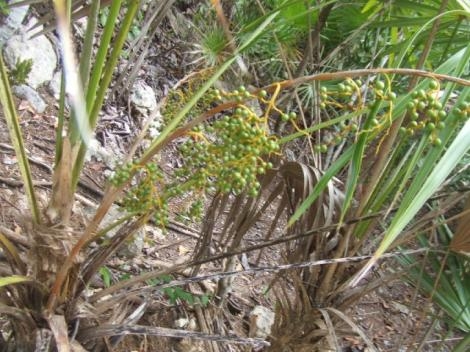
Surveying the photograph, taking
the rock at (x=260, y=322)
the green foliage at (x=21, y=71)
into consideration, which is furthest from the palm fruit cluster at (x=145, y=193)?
the green foliage at (x=21, y=71)

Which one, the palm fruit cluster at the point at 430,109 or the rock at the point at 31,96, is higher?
the rock at the point at 31,96

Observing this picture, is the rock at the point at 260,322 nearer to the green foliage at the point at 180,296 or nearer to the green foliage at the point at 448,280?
the green foliage at the point at 180,296

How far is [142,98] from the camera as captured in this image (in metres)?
2.52

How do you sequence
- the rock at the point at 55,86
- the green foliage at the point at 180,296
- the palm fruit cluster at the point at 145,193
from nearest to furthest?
1. the palm fruit cluster at the point at 145,193
2. the green foliage at the point at 180,296
3. the rock at the point at 55,86

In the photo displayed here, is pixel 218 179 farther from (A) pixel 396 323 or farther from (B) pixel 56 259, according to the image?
(A) pixel 396 323

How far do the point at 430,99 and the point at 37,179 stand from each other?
1484 mm

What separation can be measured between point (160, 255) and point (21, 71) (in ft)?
3.01

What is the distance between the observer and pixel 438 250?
3.40 feet

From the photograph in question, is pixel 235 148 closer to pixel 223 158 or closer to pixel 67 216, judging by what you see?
pixel 223 158

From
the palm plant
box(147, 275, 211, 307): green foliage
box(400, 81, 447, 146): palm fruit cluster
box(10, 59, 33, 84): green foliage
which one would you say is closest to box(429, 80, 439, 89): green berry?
box(400, 81, 447, 146): palm fruit cluster

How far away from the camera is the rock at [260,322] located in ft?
5.02

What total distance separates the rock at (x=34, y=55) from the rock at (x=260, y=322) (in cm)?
134

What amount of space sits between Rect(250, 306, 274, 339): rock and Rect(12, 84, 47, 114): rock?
1.21 meters

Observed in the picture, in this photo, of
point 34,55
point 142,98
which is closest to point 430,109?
point 34,55
